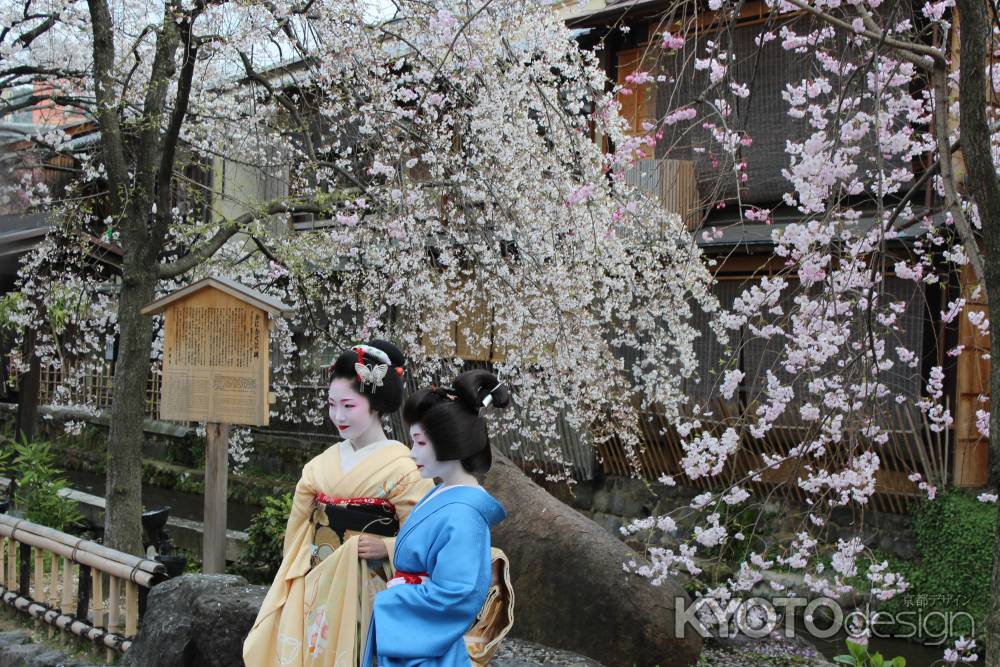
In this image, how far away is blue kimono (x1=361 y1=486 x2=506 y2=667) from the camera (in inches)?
115

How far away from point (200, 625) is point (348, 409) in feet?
4.80

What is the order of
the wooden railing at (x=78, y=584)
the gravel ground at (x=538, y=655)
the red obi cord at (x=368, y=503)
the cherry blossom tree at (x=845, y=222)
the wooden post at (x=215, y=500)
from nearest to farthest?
the cherry blossom tree at (x=845, y=222), the red obi cord at (x=368, y=503), the gravel ground at (x=538, y=655), the wooden railing at (x=78, y=584), the wooden post at (x=215, y=500)

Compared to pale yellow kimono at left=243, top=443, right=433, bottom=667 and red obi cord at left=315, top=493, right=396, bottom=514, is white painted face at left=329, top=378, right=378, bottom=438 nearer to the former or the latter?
pale yellow kimono at left=243, top=443, right=433, bottom=667

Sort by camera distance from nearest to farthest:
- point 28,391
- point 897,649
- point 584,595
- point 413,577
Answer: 1. point 413,577
2. point 584,595
3. point 897,649
4. point 28,391

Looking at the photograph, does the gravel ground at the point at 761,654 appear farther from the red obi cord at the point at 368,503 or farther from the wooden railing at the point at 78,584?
the wooden railing at the point at 78,584

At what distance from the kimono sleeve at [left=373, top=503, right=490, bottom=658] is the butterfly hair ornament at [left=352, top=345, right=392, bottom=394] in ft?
3.06

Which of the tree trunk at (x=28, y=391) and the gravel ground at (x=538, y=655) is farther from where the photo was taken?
the tree trunk at (x=28, y=391)

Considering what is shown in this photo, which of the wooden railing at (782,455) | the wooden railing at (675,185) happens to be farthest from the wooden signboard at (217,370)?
the wooden railing at (675,185)

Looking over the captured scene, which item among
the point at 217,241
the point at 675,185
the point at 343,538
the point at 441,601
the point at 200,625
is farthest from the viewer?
the point at 675,185

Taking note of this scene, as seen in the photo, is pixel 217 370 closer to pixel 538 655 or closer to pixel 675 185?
pixel 538 655

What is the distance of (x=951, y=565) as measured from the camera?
8836 mm

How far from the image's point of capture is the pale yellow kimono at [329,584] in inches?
137

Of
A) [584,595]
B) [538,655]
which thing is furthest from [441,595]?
[584,595]

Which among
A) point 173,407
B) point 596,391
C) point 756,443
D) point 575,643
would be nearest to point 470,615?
point 575,643
